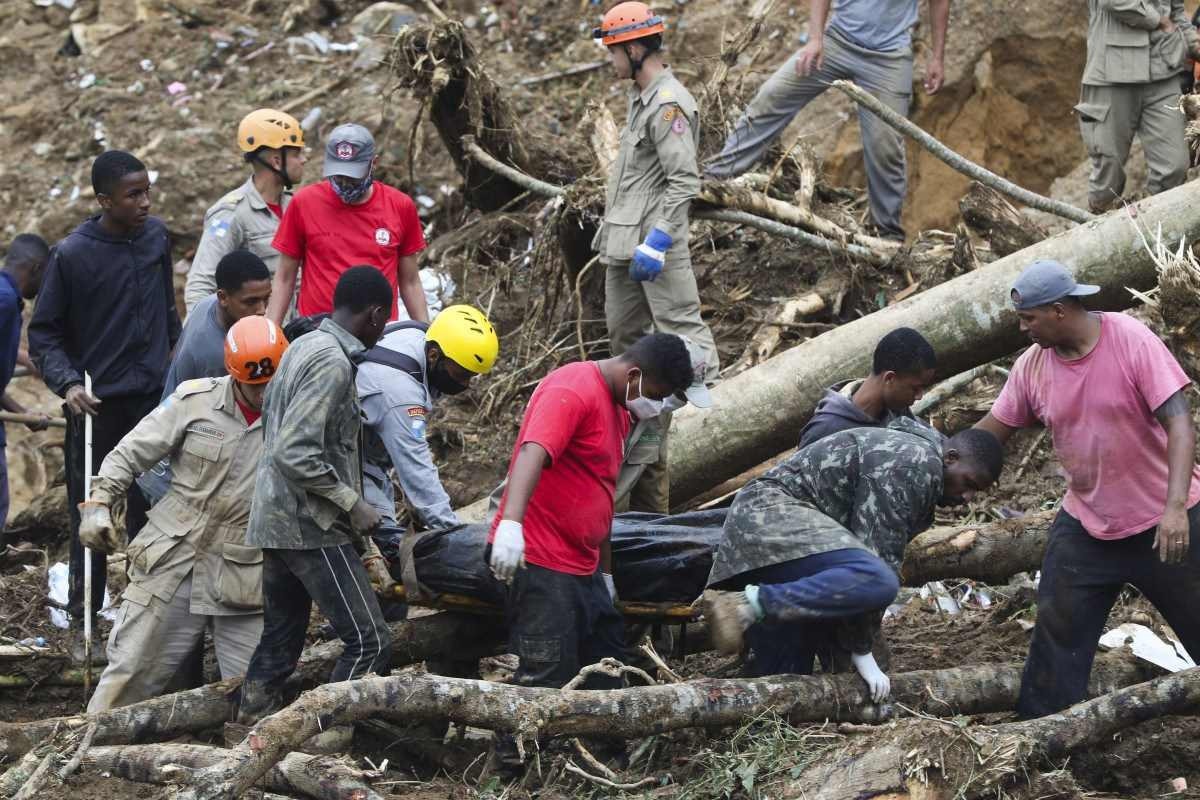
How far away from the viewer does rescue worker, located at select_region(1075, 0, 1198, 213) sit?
771cm

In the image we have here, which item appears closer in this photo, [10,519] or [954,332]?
[954,332]

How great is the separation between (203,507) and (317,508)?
2.15 feet

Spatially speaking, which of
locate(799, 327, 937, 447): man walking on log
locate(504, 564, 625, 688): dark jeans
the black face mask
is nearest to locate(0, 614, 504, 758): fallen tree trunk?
locate(504, 564, 625, 688): dark jeans

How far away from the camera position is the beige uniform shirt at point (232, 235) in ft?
22.3

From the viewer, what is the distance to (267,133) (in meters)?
6.96

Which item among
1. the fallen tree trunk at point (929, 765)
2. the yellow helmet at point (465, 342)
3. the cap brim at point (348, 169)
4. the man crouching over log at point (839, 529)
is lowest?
the fallen tree trunk at point (929, 765)

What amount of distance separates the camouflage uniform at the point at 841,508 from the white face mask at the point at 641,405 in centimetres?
44

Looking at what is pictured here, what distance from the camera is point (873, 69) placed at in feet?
27.4

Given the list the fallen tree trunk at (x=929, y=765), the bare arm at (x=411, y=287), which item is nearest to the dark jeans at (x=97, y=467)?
the bare arm at (x=411, y=287)

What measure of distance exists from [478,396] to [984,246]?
10.2ft

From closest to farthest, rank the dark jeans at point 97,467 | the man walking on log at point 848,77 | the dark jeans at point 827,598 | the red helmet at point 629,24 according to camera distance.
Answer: the dark jeans at point 827,598
the dark jeans at point 97,467
the red helmet at point 629,24
the man walking on log at point 848,77

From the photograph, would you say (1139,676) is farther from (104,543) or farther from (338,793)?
(104,543)

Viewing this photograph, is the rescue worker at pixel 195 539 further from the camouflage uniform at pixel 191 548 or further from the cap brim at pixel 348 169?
the cap brim at pixel 348 169

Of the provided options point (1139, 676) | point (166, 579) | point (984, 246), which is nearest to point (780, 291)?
point (984, 246)
